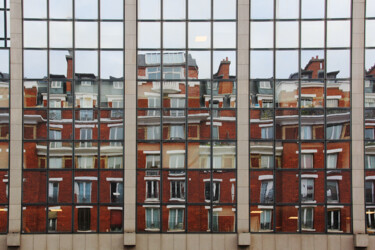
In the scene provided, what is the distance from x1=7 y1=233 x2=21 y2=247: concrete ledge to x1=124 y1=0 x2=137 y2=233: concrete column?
4.71 metres

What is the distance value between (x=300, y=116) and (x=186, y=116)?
17.2 feet

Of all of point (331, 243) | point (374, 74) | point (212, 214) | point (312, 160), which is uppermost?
point (374, 74)

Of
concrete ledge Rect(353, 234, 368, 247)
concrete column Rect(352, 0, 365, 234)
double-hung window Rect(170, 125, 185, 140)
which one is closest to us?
concrete ledge Rect(353, 234, 368, 247)

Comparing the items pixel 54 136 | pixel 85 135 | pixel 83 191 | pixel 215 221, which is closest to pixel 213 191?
pixel 215 221

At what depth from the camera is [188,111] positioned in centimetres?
1966

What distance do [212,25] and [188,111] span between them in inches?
164

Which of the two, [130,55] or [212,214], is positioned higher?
[130,55]

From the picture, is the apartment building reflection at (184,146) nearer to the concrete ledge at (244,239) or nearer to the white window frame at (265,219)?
the concrete ledge at (244,239)

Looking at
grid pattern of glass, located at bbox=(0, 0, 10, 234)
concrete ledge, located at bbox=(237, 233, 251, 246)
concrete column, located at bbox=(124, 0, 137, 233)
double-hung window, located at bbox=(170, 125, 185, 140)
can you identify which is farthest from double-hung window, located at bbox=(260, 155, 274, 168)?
grid pattern of glass, located at bbox=(0, 0, 10, 234)

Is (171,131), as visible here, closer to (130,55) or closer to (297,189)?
(130,55)

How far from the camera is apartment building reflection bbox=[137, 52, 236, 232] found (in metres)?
19.4

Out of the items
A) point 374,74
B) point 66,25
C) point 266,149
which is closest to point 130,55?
point 66,25

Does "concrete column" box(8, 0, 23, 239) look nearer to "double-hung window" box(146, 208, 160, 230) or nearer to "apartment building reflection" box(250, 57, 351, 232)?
"double-hung window" box(146, 208, 160, 230)

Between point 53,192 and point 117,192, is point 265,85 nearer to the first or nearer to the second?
point 117,192
